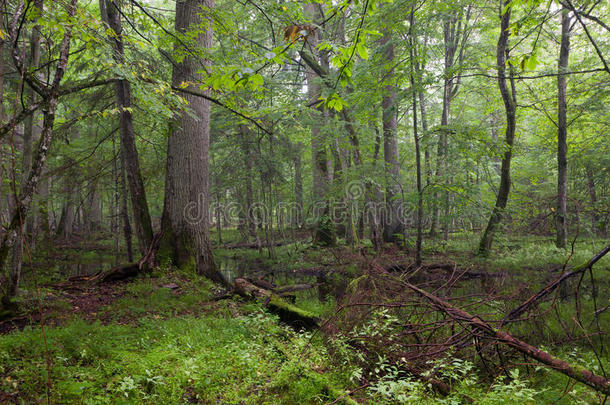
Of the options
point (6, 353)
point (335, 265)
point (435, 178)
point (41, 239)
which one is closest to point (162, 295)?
point (6, 353)

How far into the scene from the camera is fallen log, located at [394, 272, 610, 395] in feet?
8.57

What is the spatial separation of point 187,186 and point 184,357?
5322 mm

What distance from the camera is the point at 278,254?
15523 millimetres

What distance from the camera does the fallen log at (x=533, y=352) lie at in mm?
2613

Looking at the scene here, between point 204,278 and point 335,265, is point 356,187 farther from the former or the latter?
point 204,278

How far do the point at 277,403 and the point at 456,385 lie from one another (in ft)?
6.70

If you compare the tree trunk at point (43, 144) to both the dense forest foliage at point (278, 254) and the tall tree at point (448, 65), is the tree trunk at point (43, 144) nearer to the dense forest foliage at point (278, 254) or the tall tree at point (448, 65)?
the dense forest foliage at point (278, 254)

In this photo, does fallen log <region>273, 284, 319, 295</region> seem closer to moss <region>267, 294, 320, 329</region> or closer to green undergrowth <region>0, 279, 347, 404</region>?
moss <region>267, 294, 320, 329</region>

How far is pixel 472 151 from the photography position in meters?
9.75

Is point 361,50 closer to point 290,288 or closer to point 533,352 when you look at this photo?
point 533,352

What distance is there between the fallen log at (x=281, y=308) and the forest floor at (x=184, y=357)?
25cm

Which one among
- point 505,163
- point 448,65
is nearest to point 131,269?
point 505,163

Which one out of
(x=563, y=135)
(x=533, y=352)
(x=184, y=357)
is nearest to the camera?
(x=533, y=352)

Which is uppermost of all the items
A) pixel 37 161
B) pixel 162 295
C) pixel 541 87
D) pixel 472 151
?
pixel 541 87
